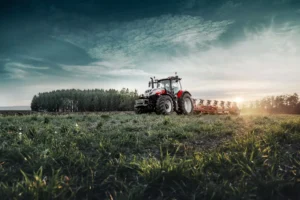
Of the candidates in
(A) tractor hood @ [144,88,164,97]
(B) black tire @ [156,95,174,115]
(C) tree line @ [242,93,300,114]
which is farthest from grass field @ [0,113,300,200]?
(C) tree line @ [242,93,300,114]

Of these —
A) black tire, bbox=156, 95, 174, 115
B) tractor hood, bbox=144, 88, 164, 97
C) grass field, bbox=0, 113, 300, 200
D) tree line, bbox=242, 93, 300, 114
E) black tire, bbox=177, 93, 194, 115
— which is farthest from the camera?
tree line, bbox=242, 93, 300, 114

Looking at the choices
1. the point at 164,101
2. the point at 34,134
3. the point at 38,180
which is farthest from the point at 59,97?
the point at 38,180

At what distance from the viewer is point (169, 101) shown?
15484 mm

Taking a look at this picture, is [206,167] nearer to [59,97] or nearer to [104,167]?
[104,167]

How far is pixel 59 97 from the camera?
49219mm

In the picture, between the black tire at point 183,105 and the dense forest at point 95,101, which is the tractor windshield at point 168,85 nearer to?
the black tire at point 183,105

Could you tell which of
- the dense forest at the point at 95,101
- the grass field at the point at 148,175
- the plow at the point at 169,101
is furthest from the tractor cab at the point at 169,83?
the dense forest at the point at 95,101

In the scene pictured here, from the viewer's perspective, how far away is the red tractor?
1490 cm

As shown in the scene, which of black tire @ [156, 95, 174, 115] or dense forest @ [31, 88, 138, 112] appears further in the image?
dense forest @ [31, 88, 138, 112]

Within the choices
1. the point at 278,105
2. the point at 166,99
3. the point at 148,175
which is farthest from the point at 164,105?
the point at 278,105

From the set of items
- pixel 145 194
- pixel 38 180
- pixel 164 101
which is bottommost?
pixel 145 194

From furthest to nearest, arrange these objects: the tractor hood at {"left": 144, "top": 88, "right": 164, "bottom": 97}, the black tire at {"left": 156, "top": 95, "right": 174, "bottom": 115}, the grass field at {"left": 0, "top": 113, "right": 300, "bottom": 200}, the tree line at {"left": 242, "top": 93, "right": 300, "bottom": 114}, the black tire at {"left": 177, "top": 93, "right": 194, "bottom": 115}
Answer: the tree line at {"left": 242, "top": 93, "right": 300, "bottom": 114} < the black tire at {"left": 177, "top": 93, "right": 194, "bottom": 115} < the tractor hood at {"left": 144, "top": 88, "right": 164, "bottom": 97} < the black tire at {"left": 156, "top": 95, "right": 174, "bottom": 115} < the grass field at {"left": 0, "top": 113, "right": 300, "bottom": 200}

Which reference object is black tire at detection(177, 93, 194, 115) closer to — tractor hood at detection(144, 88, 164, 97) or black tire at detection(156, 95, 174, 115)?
black tire at detection(156, 95, 174, 115)

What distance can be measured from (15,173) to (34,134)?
2.43 m
